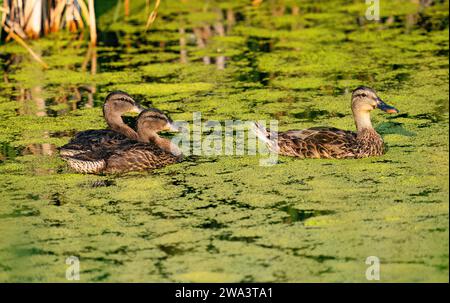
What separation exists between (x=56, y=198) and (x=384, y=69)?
489 centimetres

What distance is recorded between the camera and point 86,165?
8922 mm

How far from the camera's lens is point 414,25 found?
1427 centimetres

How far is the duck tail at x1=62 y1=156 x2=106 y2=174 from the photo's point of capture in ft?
29.3

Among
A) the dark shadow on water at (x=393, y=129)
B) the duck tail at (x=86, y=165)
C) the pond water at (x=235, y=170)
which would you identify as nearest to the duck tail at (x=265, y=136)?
the pond water at (x=235, y=170)

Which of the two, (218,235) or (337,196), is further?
(337,196)

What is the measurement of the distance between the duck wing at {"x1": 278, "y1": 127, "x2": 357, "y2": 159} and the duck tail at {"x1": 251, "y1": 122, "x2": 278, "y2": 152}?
49 millimetres

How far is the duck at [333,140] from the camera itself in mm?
9188

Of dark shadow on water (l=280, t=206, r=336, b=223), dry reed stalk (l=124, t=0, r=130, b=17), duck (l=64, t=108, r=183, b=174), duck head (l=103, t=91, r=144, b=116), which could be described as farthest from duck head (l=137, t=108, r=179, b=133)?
dry reed stalk (l=124, t=0, r=130, b=17)

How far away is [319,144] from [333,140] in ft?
0.42

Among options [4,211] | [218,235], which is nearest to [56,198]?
[4,211]

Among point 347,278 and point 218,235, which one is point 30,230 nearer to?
point 218,235

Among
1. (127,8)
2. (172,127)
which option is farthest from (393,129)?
(127,8)
